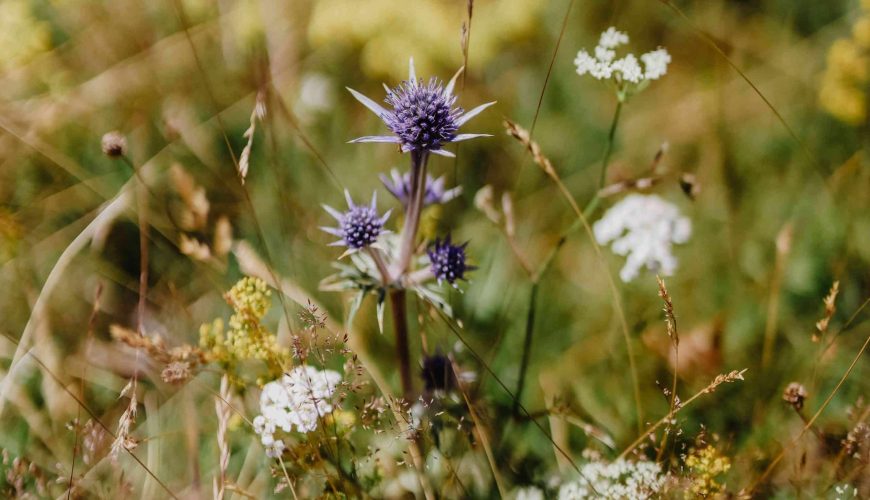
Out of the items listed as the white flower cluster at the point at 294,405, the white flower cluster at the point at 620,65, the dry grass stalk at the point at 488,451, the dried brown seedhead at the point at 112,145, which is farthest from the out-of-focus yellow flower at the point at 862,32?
the dried brown seedhead at the point at 112,145

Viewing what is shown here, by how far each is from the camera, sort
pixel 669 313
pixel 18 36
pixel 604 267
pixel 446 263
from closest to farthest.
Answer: pixel 669 313 → pixel 446 263 → pixel 604 267 → pixel 18 36

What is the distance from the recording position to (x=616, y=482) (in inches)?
48.8

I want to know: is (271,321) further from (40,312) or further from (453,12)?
(453,12)

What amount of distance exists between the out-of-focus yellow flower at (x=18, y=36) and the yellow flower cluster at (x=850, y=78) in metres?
2.21

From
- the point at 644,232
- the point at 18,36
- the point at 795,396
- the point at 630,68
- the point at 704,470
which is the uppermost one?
the point at 18,36

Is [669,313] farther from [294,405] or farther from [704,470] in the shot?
[294,405]

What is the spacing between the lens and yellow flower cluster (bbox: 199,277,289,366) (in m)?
1.25

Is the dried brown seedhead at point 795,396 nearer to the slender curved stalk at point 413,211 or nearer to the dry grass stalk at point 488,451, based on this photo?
the dry grass stalk at point 488,451

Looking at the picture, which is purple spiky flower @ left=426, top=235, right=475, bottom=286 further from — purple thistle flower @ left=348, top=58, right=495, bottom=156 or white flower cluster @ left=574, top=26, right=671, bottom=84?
white flower cluster @ left=574, top=26, right=671, bottom=84

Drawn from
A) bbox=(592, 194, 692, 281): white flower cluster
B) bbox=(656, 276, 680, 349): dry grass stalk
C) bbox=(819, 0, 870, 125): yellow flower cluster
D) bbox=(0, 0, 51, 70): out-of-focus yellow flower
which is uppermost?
bbox=(0, 0, 51, 70): out-of-focus yellow flower

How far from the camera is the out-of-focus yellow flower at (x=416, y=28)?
1.56 m

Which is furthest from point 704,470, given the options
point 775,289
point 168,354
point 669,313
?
point 168,354

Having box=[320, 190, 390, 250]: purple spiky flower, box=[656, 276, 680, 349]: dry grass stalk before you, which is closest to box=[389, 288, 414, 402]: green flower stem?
box=[320, 190, 390, 250]: purple spiky flower

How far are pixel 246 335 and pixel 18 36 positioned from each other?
1.21 meters
